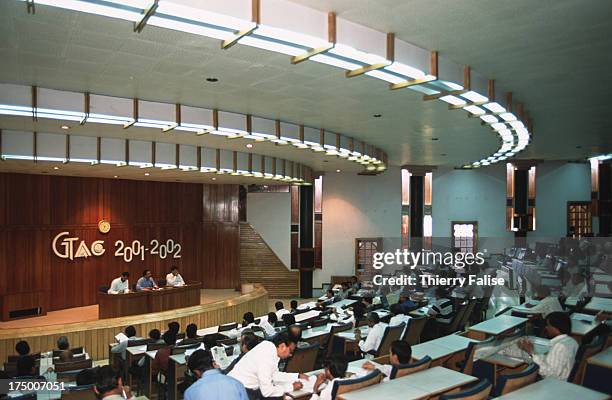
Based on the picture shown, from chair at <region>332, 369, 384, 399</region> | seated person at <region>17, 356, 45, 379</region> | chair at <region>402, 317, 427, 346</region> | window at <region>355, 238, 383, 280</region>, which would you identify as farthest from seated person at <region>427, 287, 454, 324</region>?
window at <region>355, 238, 383, 280</region>

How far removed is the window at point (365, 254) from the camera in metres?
20.9

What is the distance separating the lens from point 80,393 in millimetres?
5898

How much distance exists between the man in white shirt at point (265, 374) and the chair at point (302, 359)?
148 centimetres

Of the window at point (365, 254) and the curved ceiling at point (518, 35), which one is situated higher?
the curved ceiling at point (518, 35)

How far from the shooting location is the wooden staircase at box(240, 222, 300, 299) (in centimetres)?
2003

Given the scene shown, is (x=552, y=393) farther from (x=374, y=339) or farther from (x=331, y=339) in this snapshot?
(x=331, y=339)

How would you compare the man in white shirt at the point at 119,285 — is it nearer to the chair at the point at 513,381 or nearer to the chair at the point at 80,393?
the chair at the point at 80,393

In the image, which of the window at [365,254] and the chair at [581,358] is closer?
the chair at [581,358]

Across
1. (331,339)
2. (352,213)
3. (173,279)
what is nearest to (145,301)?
(173,279)

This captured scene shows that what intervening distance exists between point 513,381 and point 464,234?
17.6 metres

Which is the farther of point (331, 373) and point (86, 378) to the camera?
point (86, 378)

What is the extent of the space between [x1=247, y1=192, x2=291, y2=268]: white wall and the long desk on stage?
4.82 metres

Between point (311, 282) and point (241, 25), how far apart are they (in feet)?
54.6

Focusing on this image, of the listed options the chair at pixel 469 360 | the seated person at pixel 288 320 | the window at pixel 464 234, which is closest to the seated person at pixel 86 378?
the seated person at pixel 288 320
